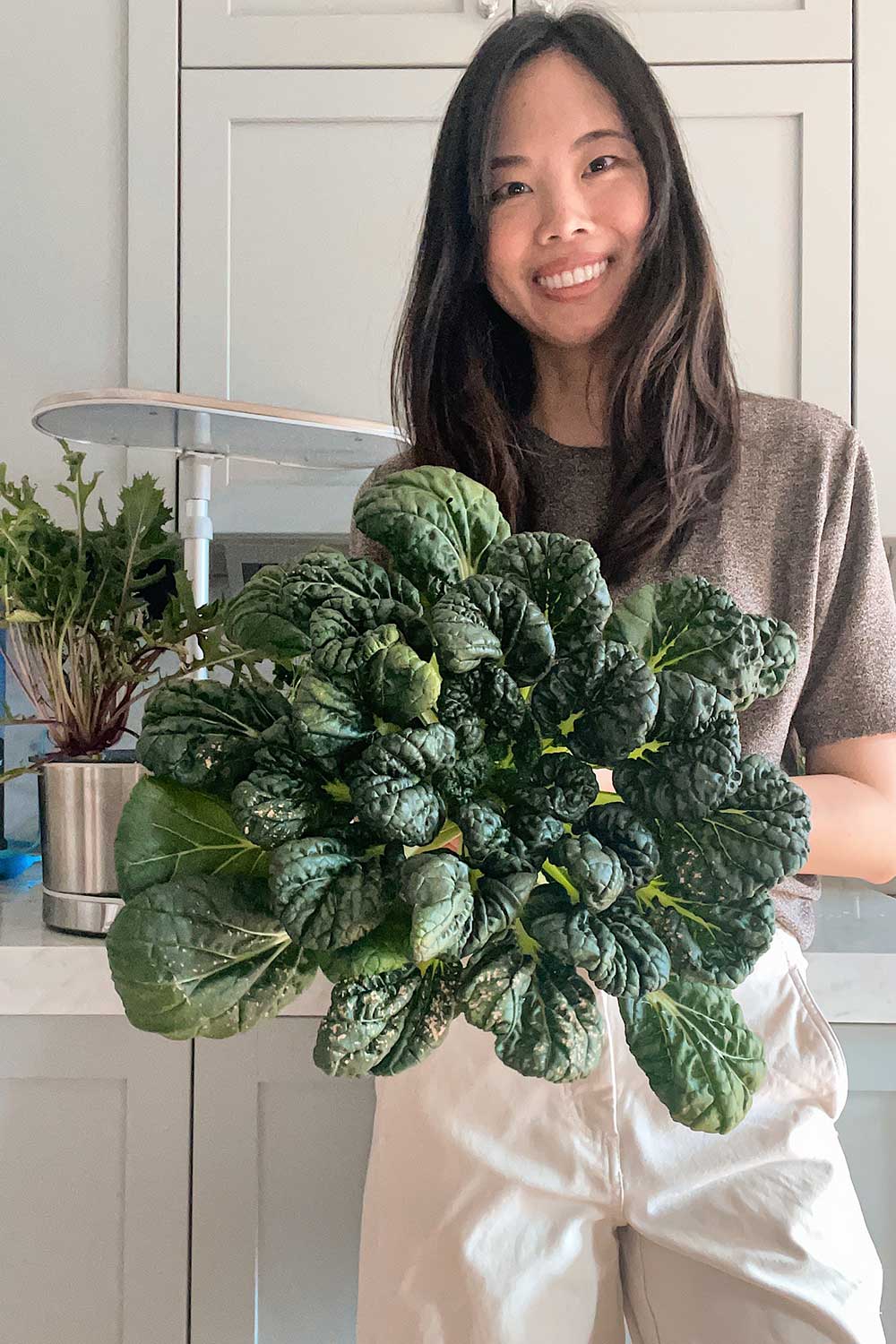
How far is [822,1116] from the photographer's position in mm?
616

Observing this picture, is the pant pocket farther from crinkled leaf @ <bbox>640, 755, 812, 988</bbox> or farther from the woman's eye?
the woman's eye

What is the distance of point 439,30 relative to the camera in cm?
135

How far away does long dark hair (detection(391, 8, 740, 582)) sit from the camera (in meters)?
0.73

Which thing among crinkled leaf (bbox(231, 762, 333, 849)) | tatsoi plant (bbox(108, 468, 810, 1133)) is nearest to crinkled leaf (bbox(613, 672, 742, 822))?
tatsoi plant (bbox(108, 468, 810, 1133))

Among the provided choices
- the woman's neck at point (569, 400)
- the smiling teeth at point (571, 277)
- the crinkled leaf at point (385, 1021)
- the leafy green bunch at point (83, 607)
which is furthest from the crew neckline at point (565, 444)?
the crinkled leaf at point (385, 1021)

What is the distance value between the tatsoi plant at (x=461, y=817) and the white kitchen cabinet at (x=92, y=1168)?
0.73m

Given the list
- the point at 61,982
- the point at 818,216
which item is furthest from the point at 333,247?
the point at 61,982

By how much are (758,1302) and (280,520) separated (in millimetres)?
1055

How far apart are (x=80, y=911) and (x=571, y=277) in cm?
67

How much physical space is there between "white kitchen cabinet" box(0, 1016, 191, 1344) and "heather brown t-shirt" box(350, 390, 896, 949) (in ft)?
1.97

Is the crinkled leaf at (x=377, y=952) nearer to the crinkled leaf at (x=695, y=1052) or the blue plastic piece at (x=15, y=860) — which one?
the crinkled leaf at (x=695, y=1052)

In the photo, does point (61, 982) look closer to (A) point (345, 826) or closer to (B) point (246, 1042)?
(B) point (246, 1042)

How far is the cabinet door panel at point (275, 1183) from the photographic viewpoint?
101 centimetres

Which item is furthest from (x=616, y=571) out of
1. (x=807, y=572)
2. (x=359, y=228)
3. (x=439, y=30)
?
(x=439, y=30)
